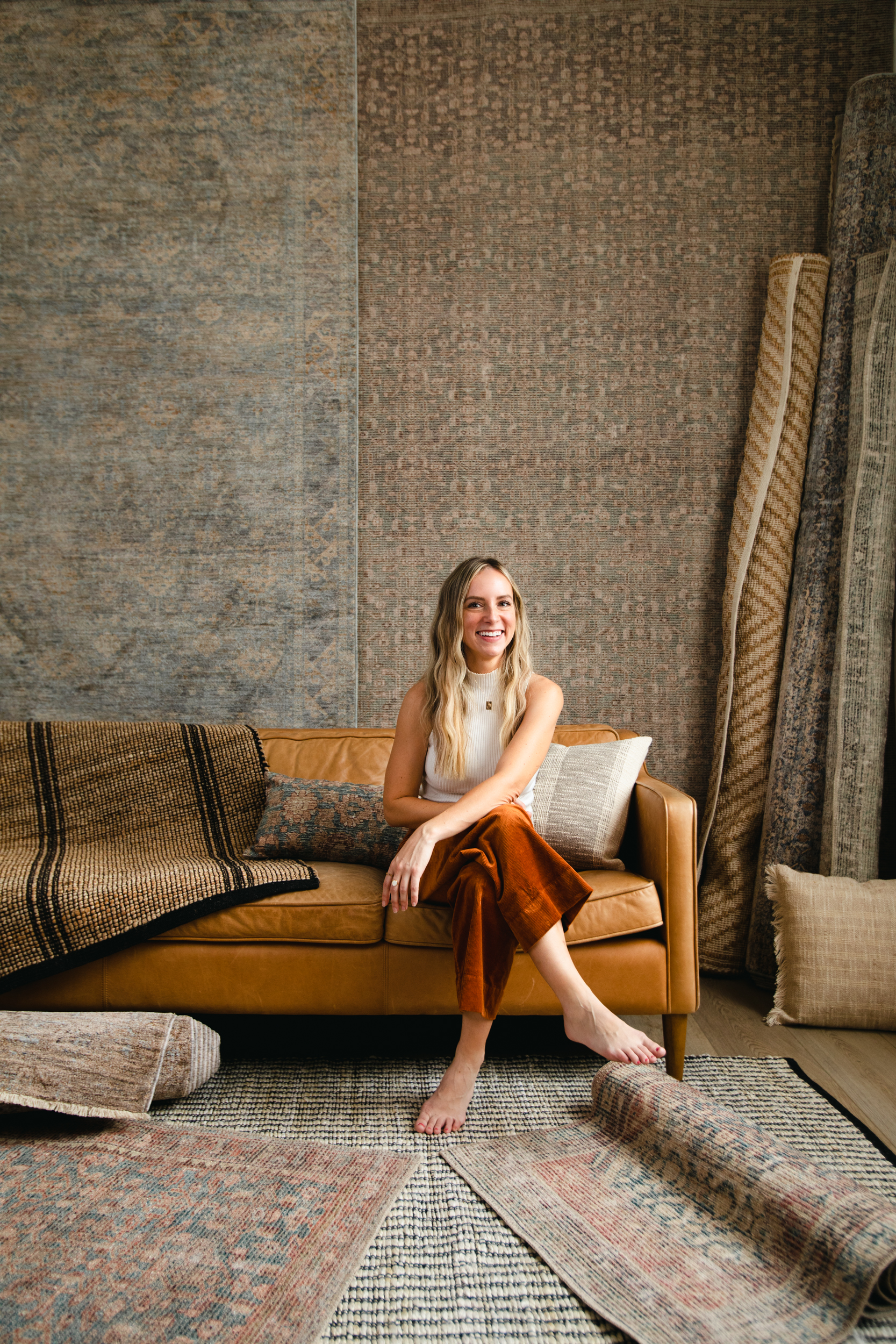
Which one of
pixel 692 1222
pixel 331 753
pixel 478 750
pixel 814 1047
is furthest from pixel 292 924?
pixel 814 1047

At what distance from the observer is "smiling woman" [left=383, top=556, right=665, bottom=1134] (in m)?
1.61

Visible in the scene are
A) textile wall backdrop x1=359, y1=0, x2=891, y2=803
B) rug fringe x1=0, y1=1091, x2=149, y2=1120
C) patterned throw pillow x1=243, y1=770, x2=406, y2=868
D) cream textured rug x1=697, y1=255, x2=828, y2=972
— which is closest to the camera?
rug fringe x1=0, y1=1091, x2=149, y2=1120

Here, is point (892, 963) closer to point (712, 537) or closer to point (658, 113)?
point (712, 537)

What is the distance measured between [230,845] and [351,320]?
1697mm

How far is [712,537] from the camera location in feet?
8.86

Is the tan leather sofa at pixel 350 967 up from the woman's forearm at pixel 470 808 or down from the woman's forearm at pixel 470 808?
down

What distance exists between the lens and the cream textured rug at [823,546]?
243 centimetres

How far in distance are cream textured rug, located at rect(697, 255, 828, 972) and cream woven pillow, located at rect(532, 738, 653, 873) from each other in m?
0.64

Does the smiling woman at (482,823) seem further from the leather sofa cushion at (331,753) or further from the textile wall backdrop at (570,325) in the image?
the textile wall backdrop at (570,325)

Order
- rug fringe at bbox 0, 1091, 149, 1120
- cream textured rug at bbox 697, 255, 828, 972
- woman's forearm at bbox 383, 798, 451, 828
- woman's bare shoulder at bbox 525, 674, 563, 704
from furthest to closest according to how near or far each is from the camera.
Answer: cream textured rug at bbox 697, 255, 828, 972, woman's bare shoulder at bbox 525, 674, 563, 704, woman's forearm at bbox 383, 798, 451, 828, rug fringe at bbox 0, 1091, 149, 1120

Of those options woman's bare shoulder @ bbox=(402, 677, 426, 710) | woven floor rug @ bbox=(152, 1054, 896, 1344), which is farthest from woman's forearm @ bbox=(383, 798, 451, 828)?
woven floor rug @ bbox=(152, 1054, 896, 1344)

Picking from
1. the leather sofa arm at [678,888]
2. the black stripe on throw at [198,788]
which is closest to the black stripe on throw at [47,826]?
the black stripe on throw at [198,788]

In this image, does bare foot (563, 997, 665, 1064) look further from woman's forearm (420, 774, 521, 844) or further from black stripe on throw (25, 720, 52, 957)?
black stripe on throw (25, 720, 52, 957)

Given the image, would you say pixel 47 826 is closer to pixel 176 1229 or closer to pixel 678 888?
pixel 176 1229
